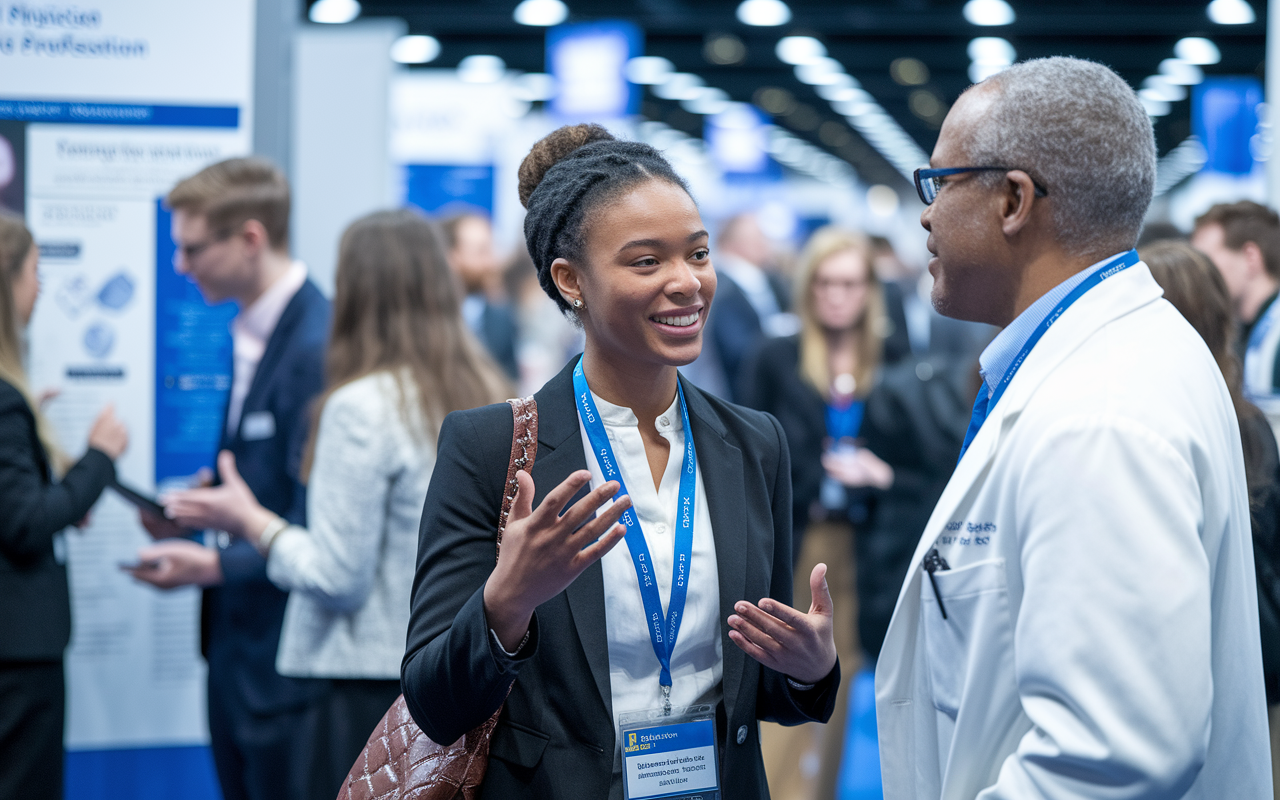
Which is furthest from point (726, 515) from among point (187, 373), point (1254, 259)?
point (1254, 259)

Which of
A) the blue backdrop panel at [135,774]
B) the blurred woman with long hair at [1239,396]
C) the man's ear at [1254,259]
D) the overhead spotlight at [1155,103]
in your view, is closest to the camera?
the blurred woman with long hair at [1239,396]

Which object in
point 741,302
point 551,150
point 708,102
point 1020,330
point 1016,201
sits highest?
point 708,102

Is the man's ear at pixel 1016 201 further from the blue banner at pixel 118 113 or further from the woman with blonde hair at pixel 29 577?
the blue banner at pixel 118 113

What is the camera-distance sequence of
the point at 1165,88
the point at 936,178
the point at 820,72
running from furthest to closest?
the point at 1165,88 → the point at 820,72 → the point at 936,178

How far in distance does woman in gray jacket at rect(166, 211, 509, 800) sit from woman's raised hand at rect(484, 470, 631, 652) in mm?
1290

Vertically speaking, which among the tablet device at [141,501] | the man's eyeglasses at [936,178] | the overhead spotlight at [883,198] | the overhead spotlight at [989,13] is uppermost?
the overhead spotlight at [883,198]

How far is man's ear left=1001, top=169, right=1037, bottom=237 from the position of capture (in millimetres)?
1514

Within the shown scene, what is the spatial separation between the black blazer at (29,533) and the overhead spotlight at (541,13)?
36.9 feet

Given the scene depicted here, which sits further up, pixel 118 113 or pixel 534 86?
pixel 534 86

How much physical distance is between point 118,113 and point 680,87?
16.8 meters

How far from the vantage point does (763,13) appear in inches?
524

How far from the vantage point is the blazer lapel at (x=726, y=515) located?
1.72m

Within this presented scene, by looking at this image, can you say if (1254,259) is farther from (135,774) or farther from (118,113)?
(135,774)

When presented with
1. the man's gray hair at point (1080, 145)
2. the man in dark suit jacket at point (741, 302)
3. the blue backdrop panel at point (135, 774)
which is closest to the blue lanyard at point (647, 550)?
the man's gray hair at point (1080, 145)
